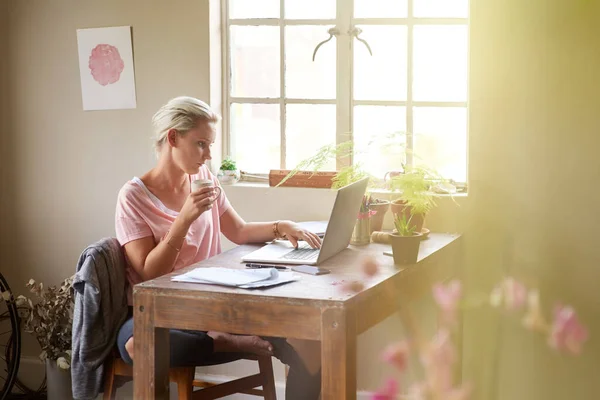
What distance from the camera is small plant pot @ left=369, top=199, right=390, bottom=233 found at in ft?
11.5

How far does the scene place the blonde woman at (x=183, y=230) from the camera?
297 cm

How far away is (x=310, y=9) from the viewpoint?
3.89 meters

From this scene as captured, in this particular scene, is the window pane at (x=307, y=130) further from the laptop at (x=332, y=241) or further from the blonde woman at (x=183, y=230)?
the laptop at (x=332, y=241)

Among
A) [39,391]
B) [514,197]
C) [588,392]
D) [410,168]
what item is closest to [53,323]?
[39,391]

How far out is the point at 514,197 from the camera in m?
3.52

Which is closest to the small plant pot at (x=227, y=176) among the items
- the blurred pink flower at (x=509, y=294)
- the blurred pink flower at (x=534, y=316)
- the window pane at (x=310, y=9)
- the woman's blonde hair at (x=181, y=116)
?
the woman's blonde hair at (x=181, y=116)

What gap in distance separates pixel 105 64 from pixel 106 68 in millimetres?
19

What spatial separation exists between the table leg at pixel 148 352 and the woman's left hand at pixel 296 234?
0.79 metres

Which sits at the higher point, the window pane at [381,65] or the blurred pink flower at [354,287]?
the window pane at [381,65]

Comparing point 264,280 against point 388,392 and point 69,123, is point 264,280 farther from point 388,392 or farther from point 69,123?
point 69,123

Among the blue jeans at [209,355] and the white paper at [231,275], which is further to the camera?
the blue jeans at [209,355]

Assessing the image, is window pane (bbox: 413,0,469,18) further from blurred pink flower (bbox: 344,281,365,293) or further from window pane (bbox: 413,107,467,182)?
blurred pink flower (bbox: 344,281,365,293)

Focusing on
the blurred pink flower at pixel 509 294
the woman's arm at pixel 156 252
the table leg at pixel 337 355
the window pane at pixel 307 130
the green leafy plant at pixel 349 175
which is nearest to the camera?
the table leg at pixel 337 355

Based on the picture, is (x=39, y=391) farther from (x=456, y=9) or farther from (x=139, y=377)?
(x=456, y=9)
